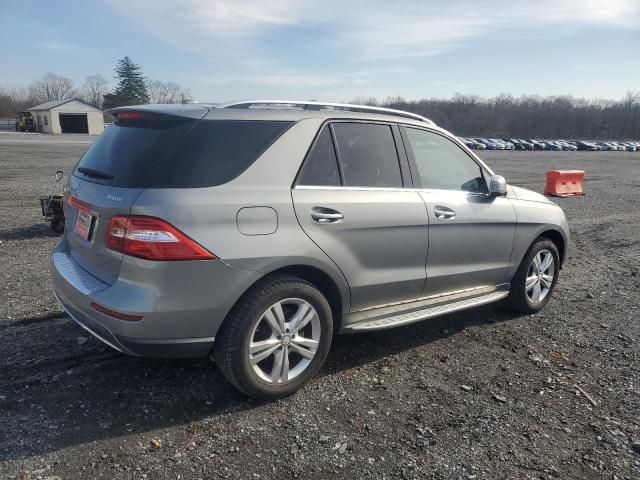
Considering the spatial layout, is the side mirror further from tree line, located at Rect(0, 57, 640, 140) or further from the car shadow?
tree line, located at Rect(0, 57, 640, 140)

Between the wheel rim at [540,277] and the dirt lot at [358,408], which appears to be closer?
the dirt lot at [358,408]

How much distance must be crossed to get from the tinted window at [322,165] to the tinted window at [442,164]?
2.83 ft

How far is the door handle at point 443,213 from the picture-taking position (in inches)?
161

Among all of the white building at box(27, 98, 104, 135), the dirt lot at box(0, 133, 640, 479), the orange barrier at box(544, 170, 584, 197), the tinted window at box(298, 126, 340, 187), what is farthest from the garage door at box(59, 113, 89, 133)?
the tinted window at box(298, 126, 340, 187)

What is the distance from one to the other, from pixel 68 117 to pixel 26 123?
5.15m

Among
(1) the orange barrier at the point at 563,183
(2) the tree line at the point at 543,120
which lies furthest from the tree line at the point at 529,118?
(1) the orange barrier at the point at 563,183

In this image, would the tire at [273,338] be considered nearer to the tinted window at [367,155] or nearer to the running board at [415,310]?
the running board at [415,310]

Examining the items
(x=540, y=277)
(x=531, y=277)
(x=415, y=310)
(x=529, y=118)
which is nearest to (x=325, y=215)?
(x=415, y=310)

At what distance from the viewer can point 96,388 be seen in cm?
348

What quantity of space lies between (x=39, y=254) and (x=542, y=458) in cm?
625

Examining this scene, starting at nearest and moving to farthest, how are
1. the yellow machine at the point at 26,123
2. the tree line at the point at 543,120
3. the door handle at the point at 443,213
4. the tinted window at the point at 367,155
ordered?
the tinted window at the point at 367,155 → the door handle at the point at 443,213 → the yellow machine at the point at 26,123 → the tree line at the point at 543,120

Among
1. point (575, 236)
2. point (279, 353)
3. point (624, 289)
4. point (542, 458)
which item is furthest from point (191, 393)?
point (575, 236)

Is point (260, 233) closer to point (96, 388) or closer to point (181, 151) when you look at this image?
point (181, 151)

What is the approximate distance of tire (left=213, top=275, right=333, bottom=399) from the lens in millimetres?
3135
